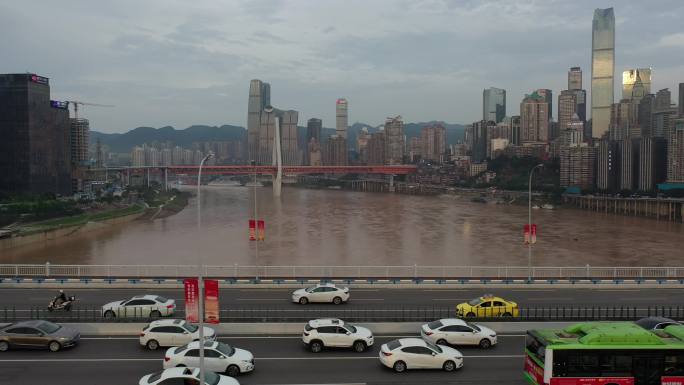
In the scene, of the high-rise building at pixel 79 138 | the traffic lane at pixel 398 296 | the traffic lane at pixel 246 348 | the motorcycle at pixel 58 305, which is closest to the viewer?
the traffic lane at pixel 246 348

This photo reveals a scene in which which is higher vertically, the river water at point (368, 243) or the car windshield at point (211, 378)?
the car windshield at point (211, 378)

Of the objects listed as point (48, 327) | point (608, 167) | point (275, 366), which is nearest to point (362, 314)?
point (275, 366)

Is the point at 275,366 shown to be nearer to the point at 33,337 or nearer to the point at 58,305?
the point at 33,337

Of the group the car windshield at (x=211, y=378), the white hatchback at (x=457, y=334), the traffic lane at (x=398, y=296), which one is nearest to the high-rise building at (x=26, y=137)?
the traffic lane at (x=398, y=296)

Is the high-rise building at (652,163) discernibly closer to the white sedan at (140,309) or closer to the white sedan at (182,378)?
the white sedan at (140,309)

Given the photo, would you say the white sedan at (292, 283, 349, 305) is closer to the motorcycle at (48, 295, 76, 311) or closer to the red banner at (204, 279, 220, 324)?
the motorcycle at (48, 295, 76, 311)

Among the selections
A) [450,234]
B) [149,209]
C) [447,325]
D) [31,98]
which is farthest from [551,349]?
[31,98]
